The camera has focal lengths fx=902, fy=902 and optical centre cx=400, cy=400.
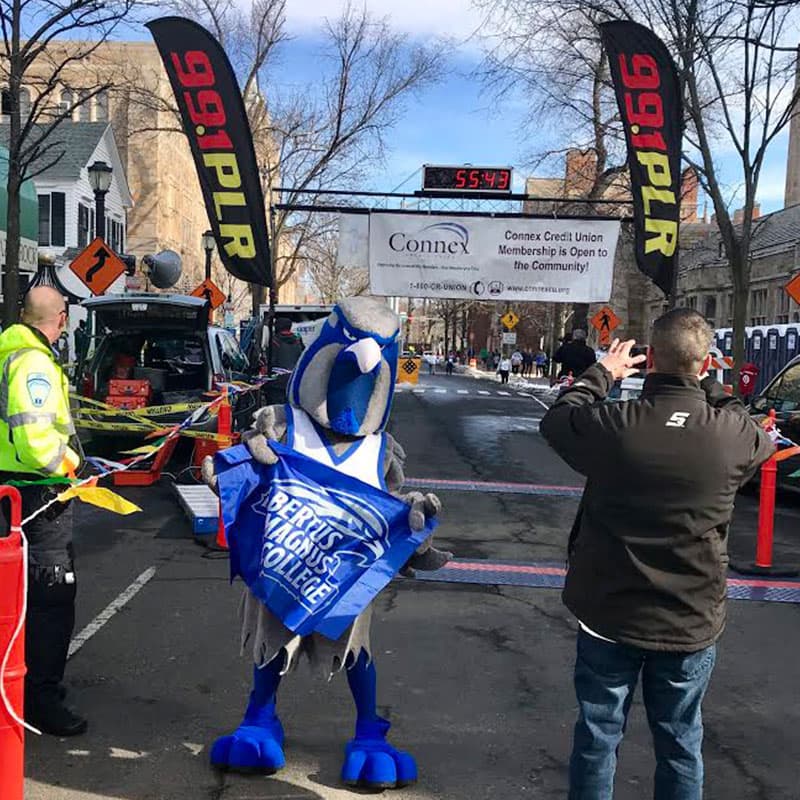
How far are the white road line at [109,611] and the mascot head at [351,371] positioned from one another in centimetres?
214

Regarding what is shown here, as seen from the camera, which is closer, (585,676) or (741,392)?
(585,676)

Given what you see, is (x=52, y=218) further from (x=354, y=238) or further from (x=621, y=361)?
(x=621, y=361)

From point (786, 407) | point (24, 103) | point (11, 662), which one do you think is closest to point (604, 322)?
point (24, 103)

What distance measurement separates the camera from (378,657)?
5000 mm

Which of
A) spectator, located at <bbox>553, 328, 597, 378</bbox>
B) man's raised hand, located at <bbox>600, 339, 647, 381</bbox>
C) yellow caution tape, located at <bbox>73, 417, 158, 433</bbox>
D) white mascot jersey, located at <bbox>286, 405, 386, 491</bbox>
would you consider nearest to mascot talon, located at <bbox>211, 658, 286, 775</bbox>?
white mascot jersey, located at <bbox>286, 405, 386, 491</bbox>

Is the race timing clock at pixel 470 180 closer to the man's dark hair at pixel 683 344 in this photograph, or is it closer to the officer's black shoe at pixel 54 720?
the officer's black shoe at pixel 54 720

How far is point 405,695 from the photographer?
176 inches

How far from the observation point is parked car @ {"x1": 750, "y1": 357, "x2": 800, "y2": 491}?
973 cm

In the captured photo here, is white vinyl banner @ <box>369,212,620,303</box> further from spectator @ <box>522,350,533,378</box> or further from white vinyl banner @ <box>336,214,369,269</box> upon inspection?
spectator @ <box>522,350,533,378</box>

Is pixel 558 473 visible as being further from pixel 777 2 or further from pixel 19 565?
pixel 19 565

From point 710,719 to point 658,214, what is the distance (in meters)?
8.36

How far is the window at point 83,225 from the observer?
32938mm

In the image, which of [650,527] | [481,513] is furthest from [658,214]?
[650,527]

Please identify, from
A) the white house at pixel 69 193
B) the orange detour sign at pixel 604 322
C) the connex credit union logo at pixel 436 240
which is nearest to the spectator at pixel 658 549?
the connex credit union logo at pixel 436 240
